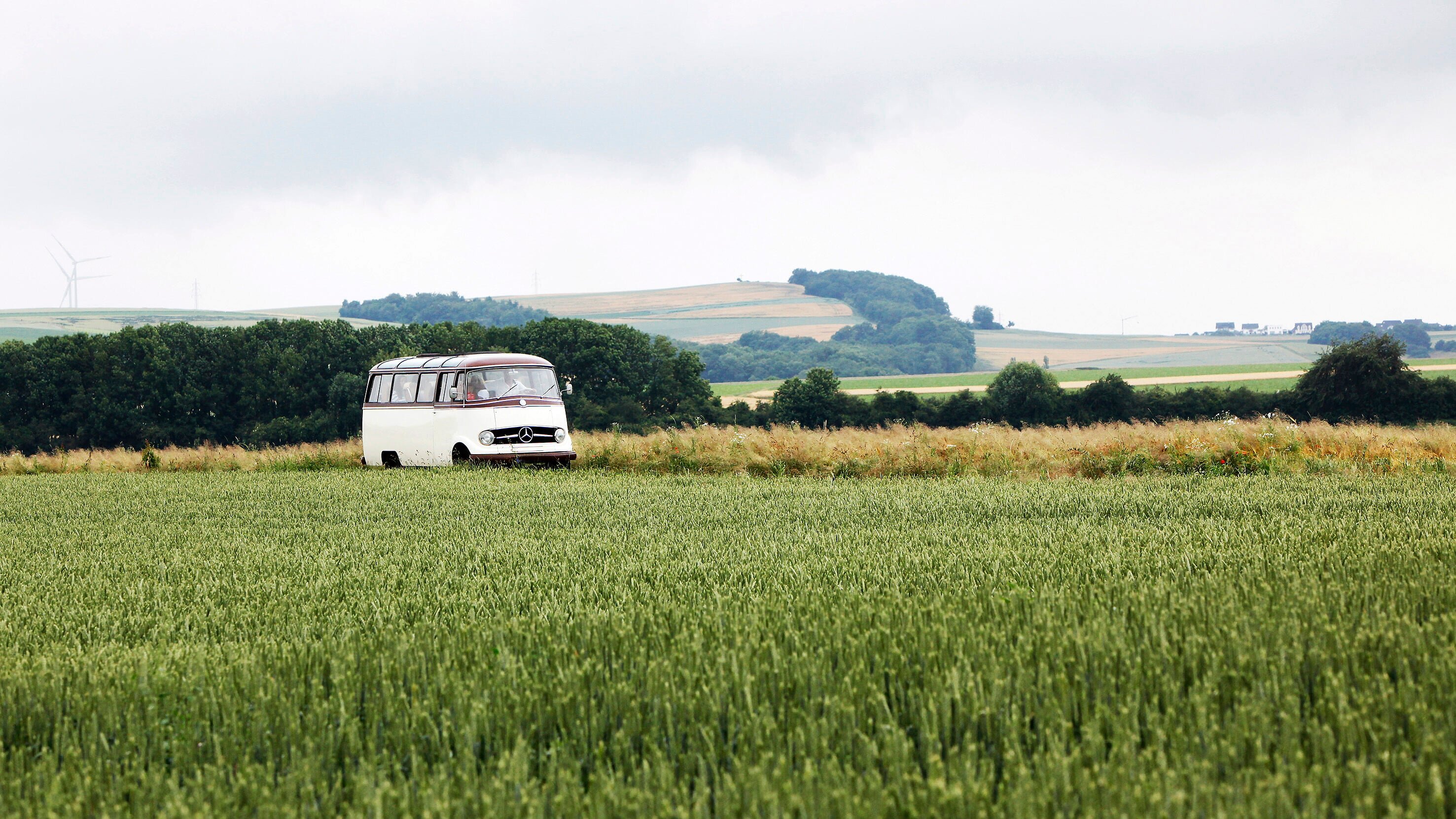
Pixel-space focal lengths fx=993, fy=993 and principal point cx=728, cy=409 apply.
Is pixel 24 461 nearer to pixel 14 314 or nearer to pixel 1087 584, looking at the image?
pixel 1087 584

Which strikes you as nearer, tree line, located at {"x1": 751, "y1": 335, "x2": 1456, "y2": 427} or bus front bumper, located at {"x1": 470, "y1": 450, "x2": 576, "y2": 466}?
bus front bumper, located at {"x1": 470, "y1": 450, "x2": 576, "y2": 466}

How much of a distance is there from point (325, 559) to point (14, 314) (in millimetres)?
186645

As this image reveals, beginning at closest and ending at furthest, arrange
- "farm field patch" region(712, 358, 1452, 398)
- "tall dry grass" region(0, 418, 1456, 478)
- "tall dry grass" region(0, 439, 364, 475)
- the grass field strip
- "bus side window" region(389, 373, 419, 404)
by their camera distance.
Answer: "tall dry grass" region(0, 418, 1456, 478) → "bus side window" region(389, 373, 419, 404) → "tall dry grass" region(0, 439, 364, 475) → the grass field strip → "farm field patch" region(712, 358, 1452, 398)

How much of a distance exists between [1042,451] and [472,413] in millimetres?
12182

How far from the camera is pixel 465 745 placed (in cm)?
344

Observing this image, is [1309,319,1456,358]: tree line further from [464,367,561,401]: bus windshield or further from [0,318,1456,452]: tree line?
[464,367,561,401]: bus windshield

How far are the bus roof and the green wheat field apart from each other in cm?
1469

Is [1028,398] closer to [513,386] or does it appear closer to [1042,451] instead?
[1042,451]

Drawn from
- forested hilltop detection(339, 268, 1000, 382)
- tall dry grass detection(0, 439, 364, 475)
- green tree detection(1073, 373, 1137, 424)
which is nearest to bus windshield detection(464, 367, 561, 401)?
tall dry grass detection(0, 439, 364, 475)

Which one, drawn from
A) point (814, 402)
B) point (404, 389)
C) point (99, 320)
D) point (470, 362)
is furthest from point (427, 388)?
point (99, 320)

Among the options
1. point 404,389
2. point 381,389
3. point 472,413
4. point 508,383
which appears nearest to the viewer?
point 472,413

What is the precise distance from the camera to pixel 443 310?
188 meters

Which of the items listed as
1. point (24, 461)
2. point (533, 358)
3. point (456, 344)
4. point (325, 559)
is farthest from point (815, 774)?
point (456, 344)

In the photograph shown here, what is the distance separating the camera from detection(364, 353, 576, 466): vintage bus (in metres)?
22.3
